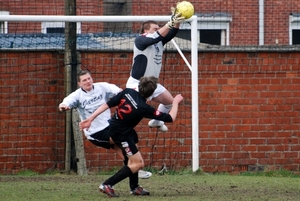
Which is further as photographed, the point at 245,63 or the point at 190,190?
the point at 245,63

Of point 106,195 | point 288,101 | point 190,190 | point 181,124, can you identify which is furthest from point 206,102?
point 106,195

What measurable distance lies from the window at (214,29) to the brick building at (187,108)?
467 centimetres

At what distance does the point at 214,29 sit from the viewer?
70.2 ft

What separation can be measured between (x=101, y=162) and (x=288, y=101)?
363 cm

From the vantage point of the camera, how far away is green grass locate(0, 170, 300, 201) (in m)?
9.98

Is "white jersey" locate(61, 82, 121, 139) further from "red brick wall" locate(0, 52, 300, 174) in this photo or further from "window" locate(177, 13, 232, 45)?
"window" locate(177, 13, 232, 45)

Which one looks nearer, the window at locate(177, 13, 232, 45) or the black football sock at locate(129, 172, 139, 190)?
the black football sock at locate(129, 172, 139, 190)

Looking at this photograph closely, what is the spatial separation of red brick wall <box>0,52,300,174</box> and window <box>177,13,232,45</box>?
4.71 m

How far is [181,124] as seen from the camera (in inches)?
573

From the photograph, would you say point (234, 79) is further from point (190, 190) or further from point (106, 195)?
point (106, 195)

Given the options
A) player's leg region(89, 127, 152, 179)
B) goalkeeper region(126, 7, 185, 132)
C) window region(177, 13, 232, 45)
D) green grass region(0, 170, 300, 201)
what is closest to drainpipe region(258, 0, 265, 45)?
window region(177, 13, 232, 45)

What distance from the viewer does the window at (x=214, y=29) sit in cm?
2009

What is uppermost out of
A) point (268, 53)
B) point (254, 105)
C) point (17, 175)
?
point (268, 53)

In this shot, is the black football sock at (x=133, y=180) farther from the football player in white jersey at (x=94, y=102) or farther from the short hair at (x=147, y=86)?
the short hair at (x=147, y=86)
